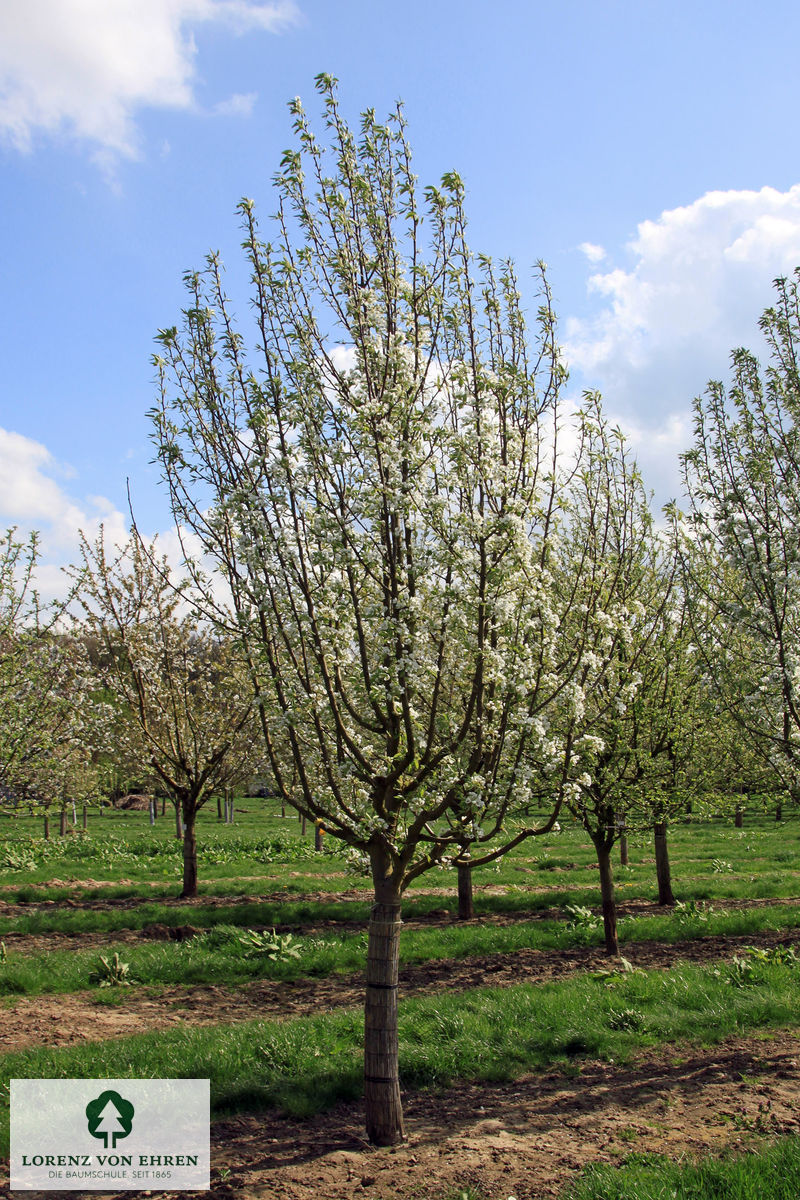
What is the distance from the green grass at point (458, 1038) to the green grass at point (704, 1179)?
252cm

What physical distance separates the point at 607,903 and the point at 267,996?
19.3 feet

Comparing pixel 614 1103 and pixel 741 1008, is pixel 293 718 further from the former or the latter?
pixel 741 1008

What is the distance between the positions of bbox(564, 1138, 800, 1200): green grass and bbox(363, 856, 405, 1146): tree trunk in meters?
1.56

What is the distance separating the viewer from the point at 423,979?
11438 mm

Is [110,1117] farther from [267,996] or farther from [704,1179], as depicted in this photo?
[704,1179]

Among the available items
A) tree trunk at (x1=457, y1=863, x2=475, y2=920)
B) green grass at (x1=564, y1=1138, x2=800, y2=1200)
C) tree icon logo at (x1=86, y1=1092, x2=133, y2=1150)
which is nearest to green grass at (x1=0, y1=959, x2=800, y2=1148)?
tree icon logo at (x1=86, y1=1092, x2=133, y2=1150)

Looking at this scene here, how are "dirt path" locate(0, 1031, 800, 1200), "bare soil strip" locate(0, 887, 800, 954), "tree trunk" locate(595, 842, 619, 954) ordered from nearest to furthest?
"dirt path" locate(0, 1031, 800, 1200), "tree trunk" locate(595, 842, 619, 954), "bare soil strip" locate(0, 887, 800, 954)

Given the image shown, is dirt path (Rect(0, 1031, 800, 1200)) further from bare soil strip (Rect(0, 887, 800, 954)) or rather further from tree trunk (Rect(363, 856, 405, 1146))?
bare soil strip (Rect(0, 887, 800, 954))

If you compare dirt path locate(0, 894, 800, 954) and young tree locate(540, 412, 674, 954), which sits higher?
young tree locate(540, 412, 674, 954)

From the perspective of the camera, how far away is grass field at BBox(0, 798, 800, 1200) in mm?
7591

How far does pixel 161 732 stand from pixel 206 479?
1164cm

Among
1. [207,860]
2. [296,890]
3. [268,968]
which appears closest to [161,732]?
[296,890]

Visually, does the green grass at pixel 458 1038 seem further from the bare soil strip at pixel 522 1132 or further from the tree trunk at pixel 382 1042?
the tree trunk at pixel 382 1042

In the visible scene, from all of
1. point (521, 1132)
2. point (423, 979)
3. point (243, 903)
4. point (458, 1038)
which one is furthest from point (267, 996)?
point (243, 903)
